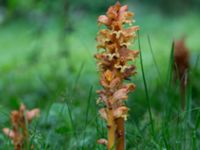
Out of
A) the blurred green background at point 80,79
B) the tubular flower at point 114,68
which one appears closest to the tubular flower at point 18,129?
the blurred green background at point 80,79

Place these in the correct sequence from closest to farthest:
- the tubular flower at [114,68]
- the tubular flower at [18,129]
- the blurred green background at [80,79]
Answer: the tubular flower at [114,68]
the tubular flower at [18,129]
the blurred green background at [80,79]

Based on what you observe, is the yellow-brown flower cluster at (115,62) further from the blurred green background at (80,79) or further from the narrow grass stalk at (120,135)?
the blurred green background at (80,79)

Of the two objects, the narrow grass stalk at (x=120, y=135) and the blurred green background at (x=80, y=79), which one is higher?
the blurred green background at (x=80, y=79)

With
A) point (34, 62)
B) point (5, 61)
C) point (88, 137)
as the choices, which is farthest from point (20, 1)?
point (5, 61)

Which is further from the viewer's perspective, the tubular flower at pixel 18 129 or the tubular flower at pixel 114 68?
the tubular flower at pixel 18 129

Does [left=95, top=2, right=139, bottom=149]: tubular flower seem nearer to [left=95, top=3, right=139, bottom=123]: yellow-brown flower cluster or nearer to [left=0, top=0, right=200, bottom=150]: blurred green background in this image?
[left=95, top=3, right=139, bottom=123]: yellow-brown flower cluster

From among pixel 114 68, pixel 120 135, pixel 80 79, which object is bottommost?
pixel 120 135

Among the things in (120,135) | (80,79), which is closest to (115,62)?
(120,135)

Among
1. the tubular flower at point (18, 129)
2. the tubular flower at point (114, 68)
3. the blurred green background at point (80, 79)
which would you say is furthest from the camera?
the blurred green background at point (80, 79)

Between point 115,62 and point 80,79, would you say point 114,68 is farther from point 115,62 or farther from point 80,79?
point 80,79
